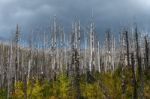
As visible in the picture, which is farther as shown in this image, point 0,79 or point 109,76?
point 0,79

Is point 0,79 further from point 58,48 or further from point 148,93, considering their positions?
point 148,93

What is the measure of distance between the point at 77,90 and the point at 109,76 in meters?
5.65

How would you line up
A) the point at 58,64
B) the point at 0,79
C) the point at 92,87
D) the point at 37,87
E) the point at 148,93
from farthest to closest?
the point at 0,79
the point at 58,64
the point at 37,87
the point at 92,87
the point at 148,93

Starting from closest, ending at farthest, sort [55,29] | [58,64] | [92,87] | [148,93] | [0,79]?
[148,93]
[92,87]
[55,29]
[58,64]
[0,79]

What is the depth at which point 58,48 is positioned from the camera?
94.3m

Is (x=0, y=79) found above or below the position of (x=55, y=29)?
below

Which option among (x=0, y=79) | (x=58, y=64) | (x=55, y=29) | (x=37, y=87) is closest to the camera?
(x=37, y=87)

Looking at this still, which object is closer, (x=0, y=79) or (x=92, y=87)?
(x=92, y=87)

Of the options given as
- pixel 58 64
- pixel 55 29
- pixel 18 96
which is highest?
pixel 55 29

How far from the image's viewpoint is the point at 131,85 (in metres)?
53.9

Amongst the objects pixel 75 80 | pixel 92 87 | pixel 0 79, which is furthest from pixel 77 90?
pixel 0 79

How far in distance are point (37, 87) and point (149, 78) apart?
1881cm

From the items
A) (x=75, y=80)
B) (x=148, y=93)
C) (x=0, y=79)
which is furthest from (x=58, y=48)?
(x=148, y=93)

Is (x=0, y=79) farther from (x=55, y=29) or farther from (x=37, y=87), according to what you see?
(x=37, y=87)
